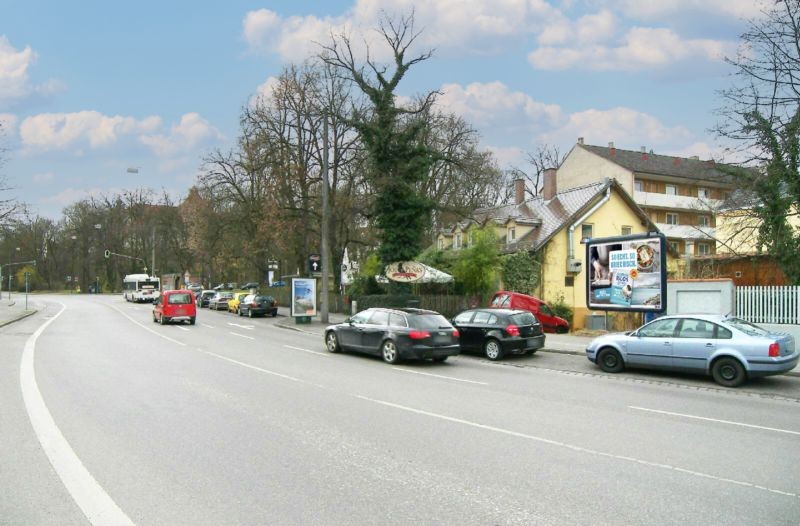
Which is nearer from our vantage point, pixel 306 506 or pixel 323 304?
pixel 306 506

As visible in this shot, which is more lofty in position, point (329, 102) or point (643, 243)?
point (329, 102)

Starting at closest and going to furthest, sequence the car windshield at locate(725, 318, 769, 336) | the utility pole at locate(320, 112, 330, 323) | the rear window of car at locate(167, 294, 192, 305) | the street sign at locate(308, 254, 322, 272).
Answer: the car windshield at locate(725, 318, 769, 336) → the utility pole at locate(320, 112, 330, 323) → the rear window of car at locate(167, 294, 192, 305) → the street sign at locate(308, 254, 322, 272)

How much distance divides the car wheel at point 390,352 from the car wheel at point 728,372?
7.47 metres

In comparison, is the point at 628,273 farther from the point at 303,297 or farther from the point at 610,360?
the point at 303,297

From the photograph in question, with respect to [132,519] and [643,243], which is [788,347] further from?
[132,519]

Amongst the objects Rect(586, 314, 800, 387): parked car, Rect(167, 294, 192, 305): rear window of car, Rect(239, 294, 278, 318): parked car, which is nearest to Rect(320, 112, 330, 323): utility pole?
Rect(167, 294, 192, 305): rear window of car

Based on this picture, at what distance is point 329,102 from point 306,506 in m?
36.6

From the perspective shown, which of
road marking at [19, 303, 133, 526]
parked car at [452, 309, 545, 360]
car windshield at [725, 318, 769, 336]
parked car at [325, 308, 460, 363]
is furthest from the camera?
parked car at [452, 309, 545, 360]

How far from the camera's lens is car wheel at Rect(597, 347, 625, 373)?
14859mm

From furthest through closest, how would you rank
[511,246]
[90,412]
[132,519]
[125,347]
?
1. [511,246]
2. [125,347]
3. [90,412]
4. [132,519]

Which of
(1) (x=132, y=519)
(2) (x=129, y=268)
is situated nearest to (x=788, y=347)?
(1) (x=132, y=519)

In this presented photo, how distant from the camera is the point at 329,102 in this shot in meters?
39.3

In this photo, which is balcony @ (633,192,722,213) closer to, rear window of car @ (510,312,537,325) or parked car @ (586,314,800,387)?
rear window of car @ (510,312,537,325)

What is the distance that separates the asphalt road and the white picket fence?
3464mm
